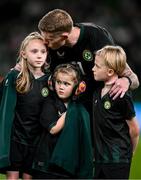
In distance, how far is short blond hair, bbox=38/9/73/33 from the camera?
25.6 ft

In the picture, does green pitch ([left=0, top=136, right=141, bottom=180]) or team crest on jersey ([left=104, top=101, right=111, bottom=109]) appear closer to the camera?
team crest on jersey ([left=104, top=101, right=111, bottom=109])

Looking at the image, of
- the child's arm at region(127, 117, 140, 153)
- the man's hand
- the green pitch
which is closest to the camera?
the man's hand

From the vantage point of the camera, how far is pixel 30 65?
7910mm

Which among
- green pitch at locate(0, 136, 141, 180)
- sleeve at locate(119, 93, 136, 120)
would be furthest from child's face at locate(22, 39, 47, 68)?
green pitch at locate(0, 136, 141, 180)

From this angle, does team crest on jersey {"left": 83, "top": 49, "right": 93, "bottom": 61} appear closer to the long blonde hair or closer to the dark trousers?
the long blonde hair

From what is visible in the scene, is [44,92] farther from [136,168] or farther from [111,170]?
[136,168]

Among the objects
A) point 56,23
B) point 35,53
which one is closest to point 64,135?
point 35,53

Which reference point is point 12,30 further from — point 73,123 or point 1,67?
point 73,123

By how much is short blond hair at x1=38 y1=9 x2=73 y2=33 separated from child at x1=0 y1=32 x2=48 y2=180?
16cm

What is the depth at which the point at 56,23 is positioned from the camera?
25.7ft

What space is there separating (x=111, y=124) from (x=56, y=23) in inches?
39.7

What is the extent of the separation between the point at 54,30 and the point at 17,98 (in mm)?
678

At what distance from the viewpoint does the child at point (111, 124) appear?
766cm

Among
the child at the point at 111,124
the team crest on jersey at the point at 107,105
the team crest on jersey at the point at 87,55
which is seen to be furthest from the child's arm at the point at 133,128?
the team crest on jersey at the point at 87,55
